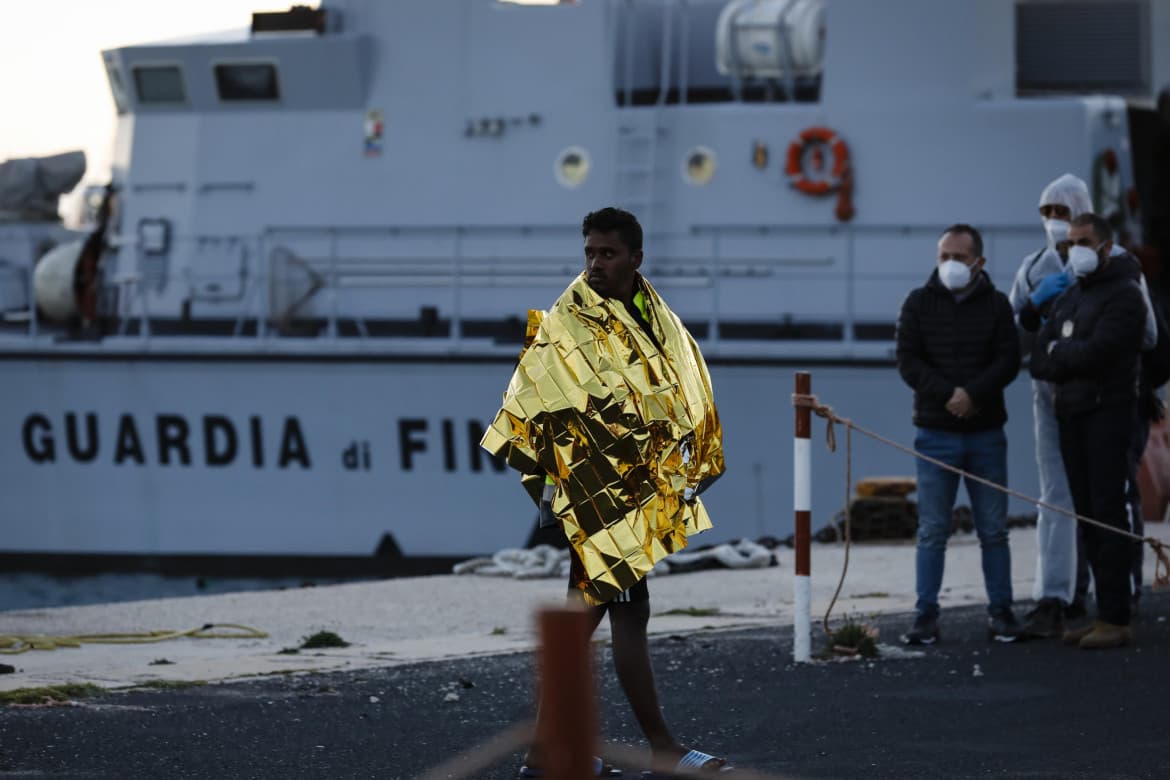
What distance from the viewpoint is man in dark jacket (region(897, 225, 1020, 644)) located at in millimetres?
6492

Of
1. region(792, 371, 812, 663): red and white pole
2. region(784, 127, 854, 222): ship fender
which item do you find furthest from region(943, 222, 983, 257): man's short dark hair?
region(784, 127, 854, 222): ship fender

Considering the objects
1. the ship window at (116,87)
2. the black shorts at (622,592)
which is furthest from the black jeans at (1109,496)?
the ship window at (116,87)

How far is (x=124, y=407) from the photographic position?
41.9ft

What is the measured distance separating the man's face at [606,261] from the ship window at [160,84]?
34.7 ft

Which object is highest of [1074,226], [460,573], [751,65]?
[751,65]

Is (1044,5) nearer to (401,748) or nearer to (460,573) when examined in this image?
(460,573)

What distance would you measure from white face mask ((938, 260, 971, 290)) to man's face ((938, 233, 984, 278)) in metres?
0.04

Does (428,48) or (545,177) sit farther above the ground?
(428,48)

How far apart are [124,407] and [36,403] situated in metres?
0.74

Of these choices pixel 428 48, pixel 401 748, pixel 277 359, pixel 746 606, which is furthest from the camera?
pixel 428 48

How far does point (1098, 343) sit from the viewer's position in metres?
6.25

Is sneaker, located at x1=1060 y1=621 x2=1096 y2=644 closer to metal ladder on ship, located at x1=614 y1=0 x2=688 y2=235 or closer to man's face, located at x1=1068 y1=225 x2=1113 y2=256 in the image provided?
man's face, located at x1=1068 y1=225 x2=1113 y2=256

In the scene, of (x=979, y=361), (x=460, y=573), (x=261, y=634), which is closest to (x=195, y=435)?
(x=460, y=573)

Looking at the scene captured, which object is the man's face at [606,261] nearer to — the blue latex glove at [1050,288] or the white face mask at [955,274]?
the white face mask at [955,274]
